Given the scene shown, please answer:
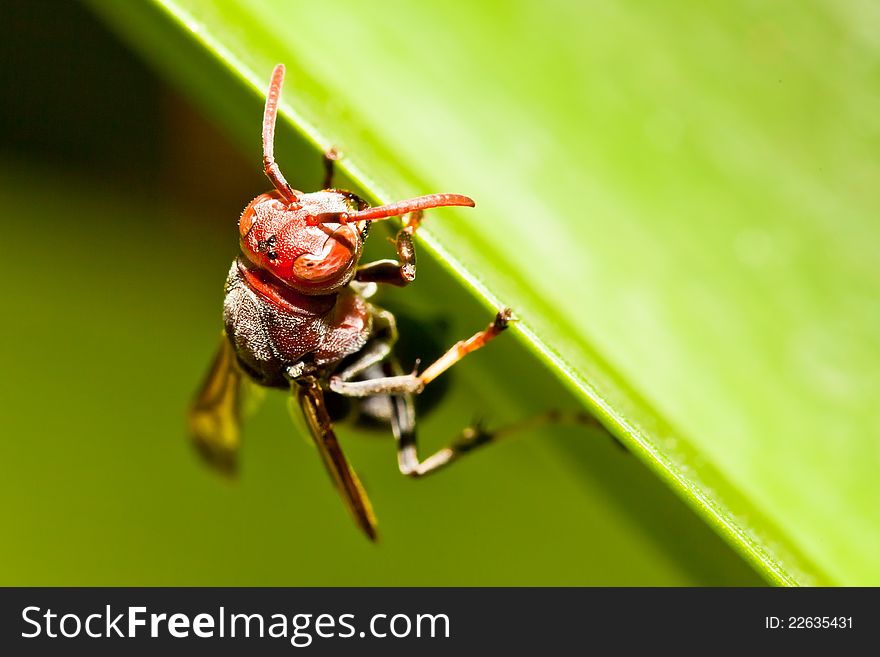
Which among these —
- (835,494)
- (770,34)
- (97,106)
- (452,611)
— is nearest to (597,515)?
(452,611)

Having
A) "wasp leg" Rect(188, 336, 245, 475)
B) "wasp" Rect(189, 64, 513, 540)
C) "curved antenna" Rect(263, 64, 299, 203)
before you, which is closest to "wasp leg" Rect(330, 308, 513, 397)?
"wasp" Rect(189, 64, 513, 540)

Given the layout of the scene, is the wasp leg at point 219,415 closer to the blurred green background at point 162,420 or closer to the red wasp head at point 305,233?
the blurred green background at point 162,420

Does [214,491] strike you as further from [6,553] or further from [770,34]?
[770,34]

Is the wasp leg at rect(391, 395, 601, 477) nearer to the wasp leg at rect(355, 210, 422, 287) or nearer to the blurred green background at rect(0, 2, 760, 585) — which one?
the blurred green background at rect(0, 2, 760, 585)

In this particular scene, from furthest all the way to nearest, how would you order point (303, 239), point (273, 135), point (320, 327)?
point (320, 327) < point (303, 239) < point (273, 135)

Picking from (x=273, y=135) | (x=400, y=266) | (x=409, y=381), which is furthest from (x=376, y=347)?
(x=273, y=135)

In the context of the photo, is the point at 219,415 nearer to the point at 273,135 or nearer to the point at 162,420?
the point at 162,420
